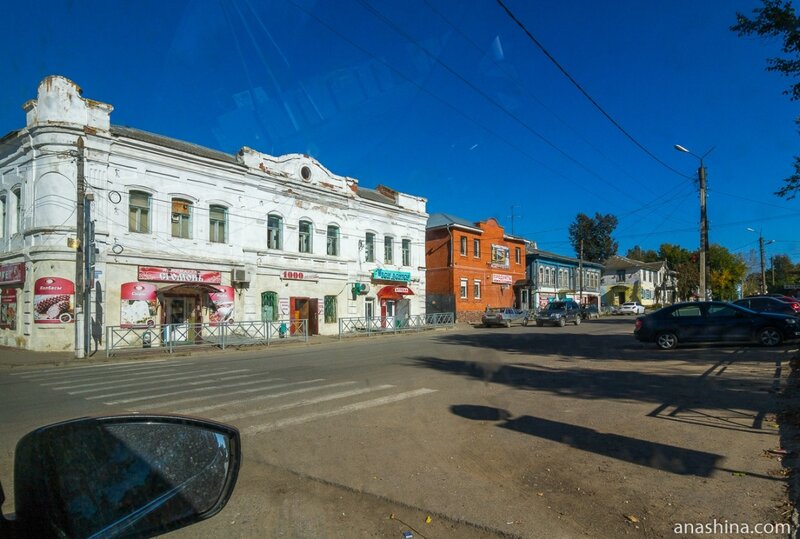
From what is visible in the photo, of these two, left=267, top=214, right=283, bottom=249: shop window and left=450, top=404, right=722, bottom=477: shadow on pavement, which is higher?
left=267, top=214, right=283, bottom=249: shop window

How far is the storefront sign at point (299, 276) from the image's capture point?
94.1ft

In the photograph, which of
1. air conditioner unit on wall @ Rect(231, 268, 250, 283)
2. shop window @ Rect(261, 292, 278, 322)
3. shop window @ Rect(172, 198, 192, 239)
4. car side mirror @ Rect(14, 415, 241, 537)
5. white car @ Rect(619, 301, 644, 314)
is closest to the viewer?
car side mirror @ Rect(14, 415, 241, 537)

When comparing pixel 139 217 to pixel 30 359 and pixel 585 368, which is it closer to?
pixel 30 359

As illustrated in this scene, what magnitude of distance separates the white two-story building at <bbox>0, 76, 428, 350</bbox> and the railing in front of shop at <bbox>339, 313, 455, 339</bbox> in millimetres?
677

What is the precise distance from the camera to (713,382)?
34.2 ft

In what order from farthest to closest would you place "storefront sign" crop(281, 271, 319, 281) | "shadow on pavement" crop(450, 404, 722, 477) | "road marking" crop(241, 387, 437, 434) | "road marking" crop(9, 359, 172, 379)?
"storefront sign" crop(281, 271, 319, 281), "road marking" crop(9, 359, 172, 379), "road marking" crop(241, 387, 437, 434), "shadow on pavement" crop(450, 404, 722, 477)

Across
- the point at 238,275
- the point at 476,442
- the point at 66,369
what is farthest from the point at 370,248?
the point at 476,442

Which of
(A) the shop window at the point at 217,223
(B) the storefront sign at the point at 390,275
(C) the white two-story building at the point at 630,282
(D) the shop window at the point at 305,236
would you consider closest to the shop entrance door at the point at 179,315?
(A) the shop window at the point at 217,223

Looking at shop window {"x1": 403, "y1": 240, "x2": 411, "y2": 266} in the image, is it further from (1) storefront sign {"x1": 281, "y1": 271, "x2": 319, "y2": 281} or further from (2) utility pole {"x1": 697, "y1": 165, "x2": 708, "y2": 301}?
(2) utility pole {"x1": 697, "y1": 165, "x2": 708, "y2": 301}

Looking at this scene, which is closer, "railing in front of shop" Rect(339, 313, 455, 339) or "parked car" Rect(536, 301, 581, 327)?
"railing in front of shop" Rect(339, 313, 455, 339)

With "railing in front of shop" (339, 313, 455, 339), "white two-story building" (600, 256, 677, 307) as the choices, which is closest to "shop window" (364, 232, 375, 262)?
"railing in front of shop" (339, 313, 455, 339)

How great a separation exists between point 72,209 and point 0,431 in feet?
53.9

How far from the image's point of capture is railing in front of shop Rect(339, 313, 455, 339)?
103 feet

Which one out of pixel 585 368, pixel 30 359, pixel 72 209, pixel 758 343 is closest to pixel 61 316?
pixel 30 359
